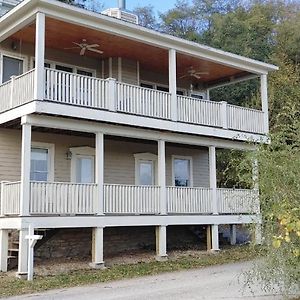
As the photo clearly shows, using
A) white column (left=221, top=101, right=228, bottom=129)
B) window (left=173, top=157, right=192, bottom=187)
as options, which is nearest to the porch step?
window (left=173, top=157, right=192, bottom=187)

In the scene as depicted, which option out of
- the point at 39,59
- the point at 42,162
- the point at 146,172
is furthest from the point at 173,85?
the point at 39,59

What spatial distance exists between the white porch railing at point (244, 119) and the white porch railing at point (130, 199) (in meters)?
4.71

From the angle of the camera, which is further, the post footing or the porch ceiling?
the porch ceiling

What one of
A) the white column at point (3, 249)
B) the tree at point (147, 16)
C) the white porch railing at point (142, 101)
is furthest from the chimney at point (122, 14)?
the tree at point (147, 16)

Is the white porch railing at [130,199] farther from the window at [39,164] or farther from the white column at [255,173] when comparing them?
the white column at [255,173]

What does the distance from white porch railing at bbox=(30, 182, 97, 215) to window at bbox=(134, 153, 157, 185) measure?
4753mm

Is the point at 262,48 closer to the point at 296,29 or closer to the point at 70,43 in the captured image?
the point at 296,29

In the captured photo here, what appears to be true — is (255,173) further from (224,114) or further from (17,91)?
(224,114)

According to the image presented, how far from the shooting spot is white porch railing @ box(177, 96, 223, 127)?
1897 centimetres

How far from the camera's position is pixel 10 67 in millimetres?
17781

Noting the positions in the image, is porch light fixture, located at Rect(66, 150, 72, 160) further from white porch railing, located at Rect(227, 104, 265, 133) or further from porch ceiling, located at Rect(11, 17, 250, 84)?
white porch railing, located at Rect(227, 104, 265, 133)

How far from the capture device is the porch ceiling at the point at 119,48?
54.4ft

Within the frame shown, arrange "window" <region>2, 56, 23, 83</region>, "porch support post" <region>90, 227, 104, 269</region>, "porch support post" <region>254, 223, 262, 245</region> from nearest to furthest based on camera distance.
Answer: "porch support post" <region>254, 223, 262, 245</region> < "porch support post" <region>90, 227, 104, 269</region> < "window" <region>2, 56, 23, 83</region>

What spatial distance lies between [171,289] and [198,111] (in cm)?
905
